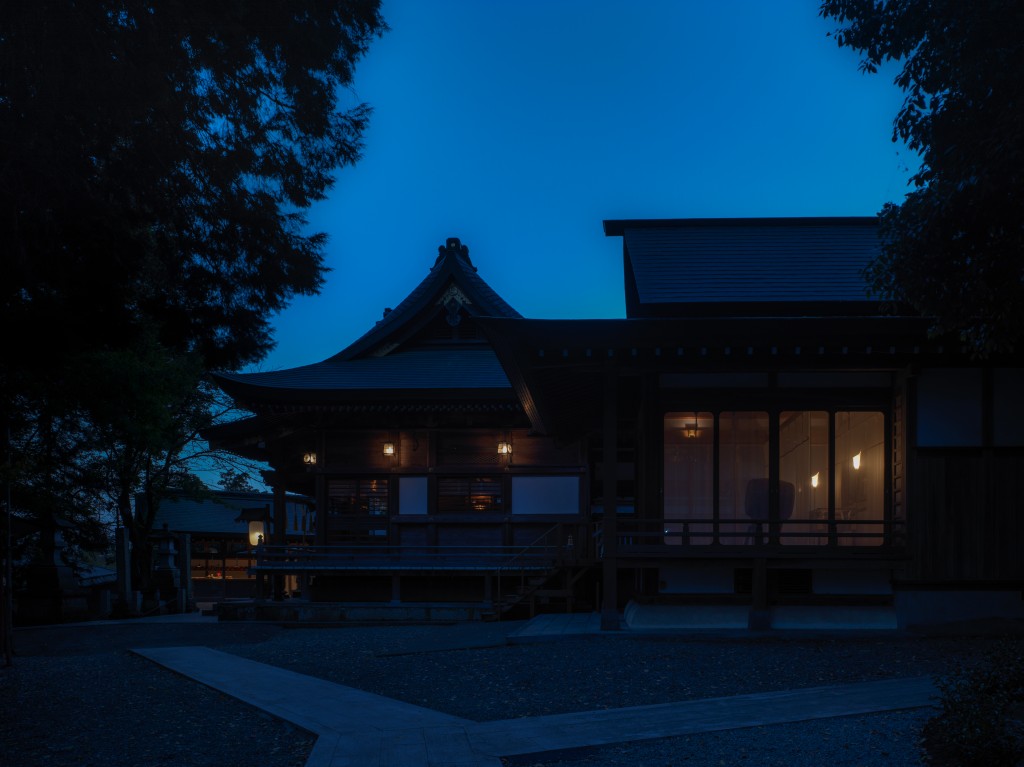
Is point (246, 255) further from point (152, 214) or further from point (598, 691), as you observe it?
point (598, 691)

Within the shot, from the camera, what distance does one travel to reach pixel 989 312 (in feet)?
33.9

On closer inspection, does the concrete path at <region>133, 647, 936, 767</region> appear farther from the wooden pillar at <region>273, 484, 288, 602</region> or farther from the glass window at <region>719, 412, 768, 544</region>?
the wooden pillar at <region>273, 484, 288, 602</region>

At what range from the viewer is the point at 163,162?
928 centimetres

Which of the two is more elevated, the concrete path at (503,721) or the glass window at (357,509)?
the glass window at (357,509)

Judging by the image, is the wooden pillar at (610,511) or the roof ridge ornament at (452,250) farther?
the roof ridge ornament at (452,250)

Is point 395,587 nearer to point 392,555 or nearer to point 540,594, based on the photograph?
point 392,555

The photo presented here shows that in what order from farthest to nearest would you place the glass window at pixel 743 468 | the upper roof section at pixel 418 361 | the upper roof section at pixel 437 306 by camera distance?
the upper roof section at pixel 437 306 < the upper roof section at pixel 418 361 < the glass window at pixel 743 468

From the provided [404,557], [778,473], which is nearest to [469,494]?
[404,557]

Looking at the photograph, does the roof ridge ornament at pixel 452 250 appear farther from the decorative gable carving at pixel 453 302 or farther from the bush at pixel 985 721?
the bush at pixel 985 721

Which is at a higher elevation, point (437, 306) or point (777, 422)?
point (437, 306)

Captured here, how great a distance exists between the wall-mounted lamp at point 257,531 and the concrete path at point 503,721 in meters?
21.9

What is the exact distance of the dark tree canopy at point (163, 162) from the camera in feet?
27.1

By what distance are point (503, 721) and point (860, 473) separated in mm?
8259

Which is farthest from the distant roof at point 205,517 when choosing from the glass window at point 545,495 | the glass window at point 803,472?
the glass window at point 803,472
